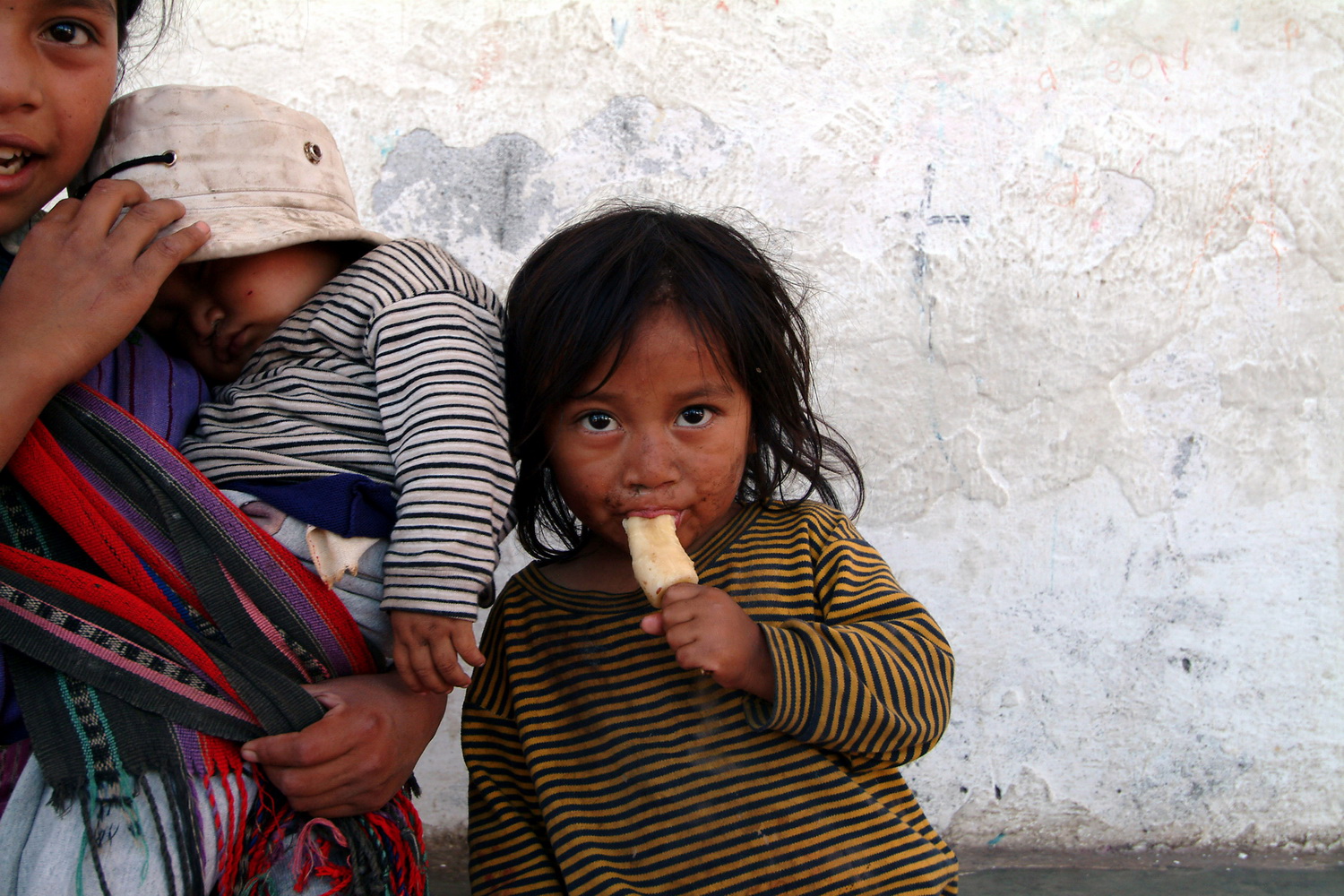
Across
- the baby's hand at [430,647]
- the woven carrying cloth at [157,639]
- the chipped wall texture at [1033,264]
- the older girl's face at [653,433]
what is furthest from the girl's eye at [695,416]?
the chipped wall texture at [1033,264]

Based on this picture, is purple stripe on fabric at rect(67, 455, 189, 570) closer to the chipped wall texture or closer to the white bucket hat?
the white bucket hat

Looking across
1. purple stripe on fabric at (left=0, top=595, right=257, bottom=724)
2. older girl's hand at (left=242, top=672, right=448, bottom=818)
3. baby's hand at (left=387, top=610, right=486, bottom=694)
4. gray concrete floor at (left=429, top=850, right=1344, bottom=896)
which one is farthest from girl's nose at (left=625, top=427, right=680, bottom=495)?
gray concrete floor at (left=429, top=850, right=1344, bottom=896)

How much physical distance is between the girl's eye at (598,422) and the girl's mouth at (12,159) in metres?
0.76

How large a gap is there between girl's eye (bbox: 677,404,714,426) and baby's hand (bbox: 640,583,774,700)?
0.23 metres

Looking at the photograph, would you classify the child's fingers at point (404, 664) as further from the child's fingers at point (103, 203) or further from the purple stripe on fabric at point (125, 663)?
the child's fingers at point (103, 203)

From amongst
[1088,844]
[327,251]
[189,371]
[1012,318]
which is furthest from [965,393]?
[189,371]

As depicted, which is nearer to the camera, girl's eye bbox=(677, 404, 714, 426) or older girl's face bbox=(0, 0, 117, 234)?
older girl's face bbox=(0, 0, 117, 234)

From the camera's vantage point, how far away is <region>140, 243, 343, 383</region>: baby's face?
4.43ft

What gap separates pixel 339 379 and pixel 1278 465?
2.22 meters

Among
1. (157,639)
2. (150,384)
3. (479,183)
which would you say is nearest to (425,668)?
(157,639)

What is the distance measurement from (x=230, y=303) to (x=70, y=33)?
1.23 feet

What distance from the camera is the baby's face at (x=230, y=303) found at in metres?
1.35

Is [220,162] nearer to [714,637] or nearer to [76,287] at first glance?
[76,287]

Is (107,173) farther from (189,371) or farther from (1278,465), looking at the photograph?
(1278,465)
